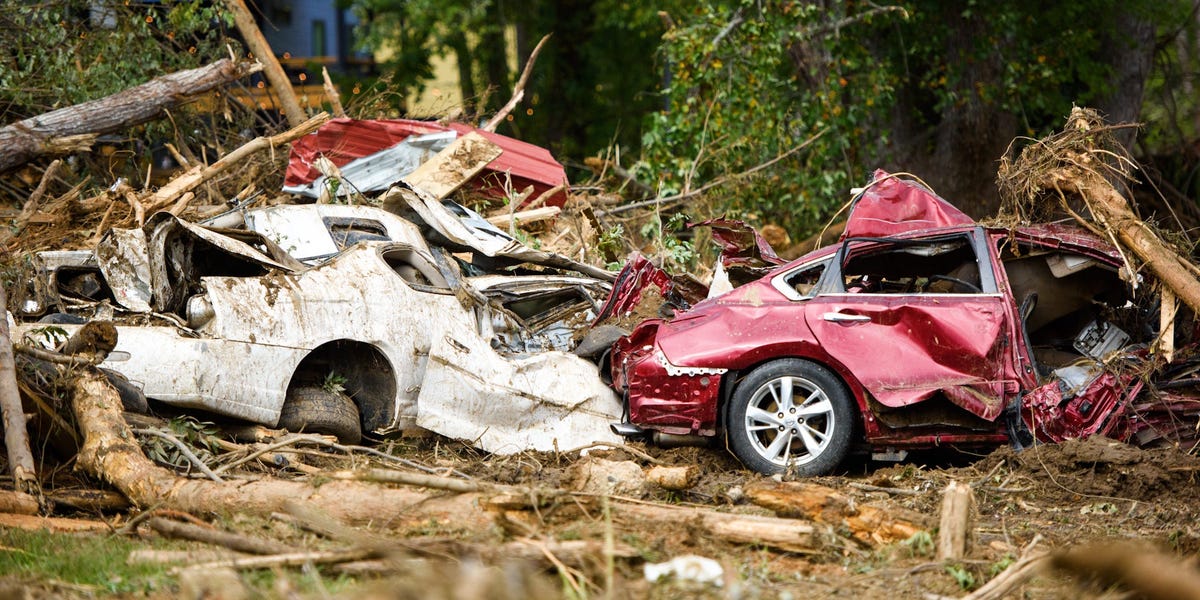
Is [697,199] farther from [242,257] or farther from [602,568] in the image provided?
[602,568]

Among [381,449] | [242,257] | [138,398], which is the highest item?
[242,257]

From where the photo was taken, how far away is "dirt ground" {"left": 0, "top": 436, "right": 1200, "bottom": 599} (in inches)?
205

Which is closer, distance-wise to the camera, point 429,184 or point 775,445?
point 775,445

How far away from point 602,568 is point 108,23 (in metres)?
12.4

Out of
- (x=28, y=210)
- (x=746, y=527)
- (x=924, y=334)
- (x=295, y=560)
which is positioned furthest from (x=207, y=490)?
(x=28, y=210)

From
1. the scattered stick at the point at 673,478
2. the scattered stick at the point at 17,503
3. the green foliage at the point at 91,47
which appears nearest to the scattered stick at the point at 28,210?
the green foliage at the point at 91,47

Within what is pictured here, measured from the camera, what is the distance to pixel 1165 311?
25.8 feet

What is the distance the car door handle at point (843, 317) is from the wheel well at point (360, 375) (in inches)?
122

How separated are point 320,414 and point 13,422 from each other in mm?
1956

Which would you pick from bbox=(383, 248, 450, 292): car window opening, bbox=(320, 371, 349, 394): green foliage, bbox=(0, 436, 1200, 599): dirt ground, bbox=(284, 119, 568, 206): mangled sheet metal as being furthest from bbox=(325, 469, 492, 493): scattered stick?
bbox=(284, 119, 568, 206): mangled sheet metal

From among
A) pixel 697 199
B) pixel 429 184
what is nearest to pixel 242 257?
pixel 429 184

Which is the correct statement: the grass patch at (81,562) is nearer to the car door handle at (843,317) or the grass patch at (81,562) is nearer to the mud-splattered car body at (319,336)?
the mud-splattered car body at (319,336)

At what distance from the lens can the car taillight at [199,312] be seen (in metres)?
8.34

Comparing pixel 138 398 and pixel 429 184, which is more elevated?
pixel 429 184
